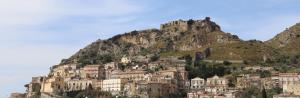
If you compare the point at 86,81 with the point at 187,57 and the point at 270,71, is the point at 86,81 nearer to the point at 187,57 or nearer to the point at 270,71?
the point at 187,57

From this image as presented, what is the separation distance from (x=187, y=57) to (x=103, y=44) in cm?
2338

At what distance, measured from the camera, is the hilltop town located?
102m

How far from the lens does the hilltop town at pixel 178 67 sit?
335ft

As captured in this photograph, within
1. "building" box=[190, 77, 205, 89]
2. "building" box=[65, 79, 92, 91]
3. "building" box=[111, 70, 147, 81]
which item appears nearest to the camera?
"building" box=[190, 77, 205, 89]

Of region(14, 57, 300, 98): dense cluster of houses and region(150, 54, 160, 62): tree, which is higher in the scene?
region(150, 54, 160, 62): tree

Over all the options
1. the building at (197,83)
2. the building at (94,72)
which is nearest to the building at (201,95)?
the building at (197,83)

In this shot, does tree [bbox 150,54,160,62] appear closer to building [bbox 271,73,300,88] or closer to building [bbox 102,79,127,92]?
building [bbox 102,79,127,92]

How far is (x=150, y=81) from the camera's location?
10462cm

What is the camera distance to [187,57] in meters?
123

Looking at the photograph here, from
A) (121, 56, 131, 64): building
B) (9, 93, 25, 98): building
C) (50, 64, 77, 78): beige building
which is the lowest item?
(9, 93, 25, 98): building

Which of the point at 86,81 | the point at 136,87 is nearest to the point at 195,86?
the point at 136,87

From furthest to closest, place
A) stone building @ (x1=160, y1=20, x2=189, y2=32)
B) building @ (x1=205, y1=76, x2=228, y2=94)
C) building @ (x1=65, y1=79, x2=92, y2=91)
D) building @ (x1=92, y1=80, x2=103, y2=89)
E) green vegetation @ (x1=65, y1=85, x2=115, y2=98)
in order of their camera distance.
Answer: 1. stone building @ (x1=160, y1=20, x2=189, y2=32)
2. building @ (x1=65, y1=79, x2=92, y2=91)
3. building @ (x1=92, y1=80, x2=103, y2=89)
4. building @ (x1=205, y1=76, x2=228, y2=94)
5. green vegetation @ (x1=65, y1=85, x2=115, y2=98)

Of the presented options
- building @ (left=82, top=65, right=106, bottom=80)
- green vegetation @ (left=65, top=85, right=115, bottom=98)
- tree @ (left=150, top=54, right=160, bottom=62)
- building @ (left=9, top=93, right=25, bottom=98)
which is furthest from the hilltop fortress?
green vegetation @ (left=65, top=85, right=115, bottom=98)

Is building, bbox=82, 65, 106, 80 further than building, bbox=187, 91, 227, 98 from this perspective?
Yes
